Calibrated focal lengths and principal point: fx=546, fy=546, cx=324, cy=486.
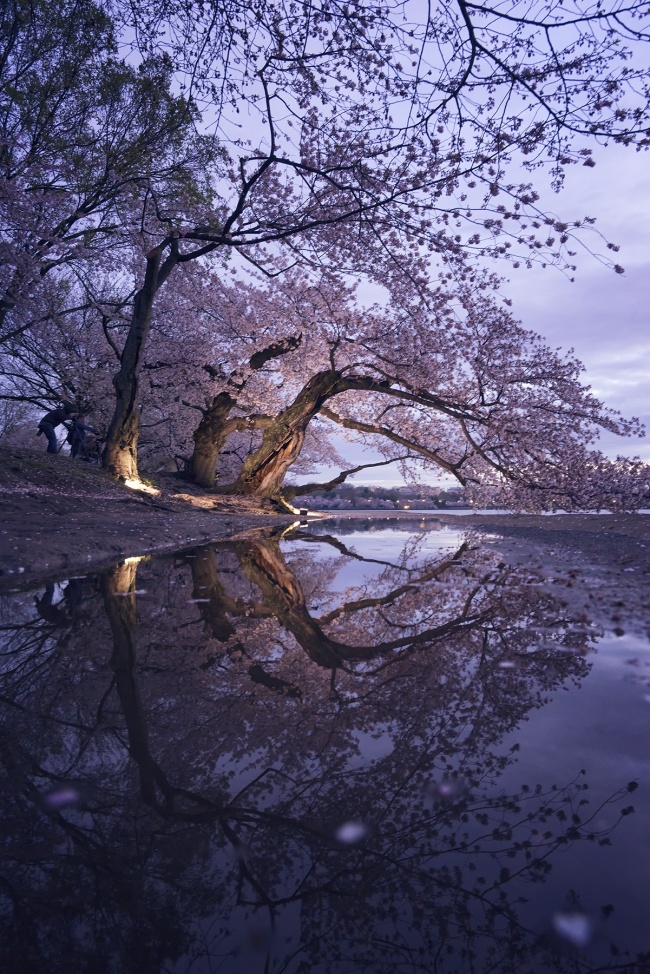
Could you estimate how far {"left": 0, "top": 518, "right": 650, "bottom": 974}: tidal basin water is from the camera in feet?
3.14

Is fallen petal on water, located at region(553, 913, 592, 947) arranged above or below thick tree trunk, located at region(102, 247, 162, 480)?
below

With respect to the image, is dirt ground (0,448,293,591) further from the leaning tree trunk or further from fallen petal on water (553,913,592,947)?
fallen petal on water (553,913,592,947)

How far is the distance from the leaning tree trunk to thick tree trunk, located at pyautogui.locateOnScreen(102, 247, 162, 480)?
4.71 meters

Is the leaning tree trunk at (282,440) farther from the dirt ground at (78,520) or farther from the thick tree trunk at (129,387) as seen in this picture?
the thick tree trunk at (129,387)

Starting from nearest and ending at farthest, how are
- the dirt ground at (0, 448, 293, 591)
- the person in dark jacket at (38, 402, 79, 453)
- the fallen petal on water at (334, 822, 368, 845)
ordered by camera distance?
the fallen petal on water at (334, 822, 368, 845) → the dirt ground at (0, 448, 293, 591) → the person in dark jacket at (38, 402, 79, 453)

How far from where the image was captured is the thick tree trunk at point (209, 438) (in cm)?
1747

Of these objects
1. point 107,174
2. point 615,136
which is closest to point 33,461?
point 107,174

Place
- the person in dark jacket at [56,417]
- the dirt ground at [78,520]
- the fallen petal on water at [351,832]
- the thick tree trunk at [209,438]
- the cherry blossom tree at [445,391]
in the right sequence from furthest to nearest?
the person in dark jacket at [56,417] → the thick tree trunk at [209,438] → the cherry blossom tree at [445,391] → the dirt ground at [78,520] → the fallen petal on water at [351,832]

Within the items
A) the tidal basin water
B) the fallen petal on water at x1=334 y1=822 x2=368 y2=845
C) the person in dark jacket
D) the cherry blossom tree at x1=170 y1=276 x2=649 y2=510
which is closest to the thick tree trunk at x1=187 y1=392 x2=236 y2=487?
the cherry blossom tree at x1=170 y1=276 x2=649 y2=510

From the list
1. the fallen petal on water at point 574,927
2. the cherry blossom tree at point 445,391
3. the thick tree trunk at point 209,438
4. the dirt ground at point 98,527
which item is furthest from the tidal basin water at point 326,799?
the thick tree trunk at point 209,438

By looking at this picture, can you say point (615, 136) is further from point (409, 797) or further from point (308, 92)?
point (409, 797)

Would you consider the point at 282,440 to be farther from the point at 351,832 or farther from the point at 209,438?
the point at 351,832

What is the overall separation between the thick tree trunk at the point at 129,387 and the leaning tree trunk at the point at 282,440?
15.5 ft

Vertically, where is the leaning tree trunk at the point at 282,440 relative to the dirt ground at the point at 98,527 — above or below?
above
